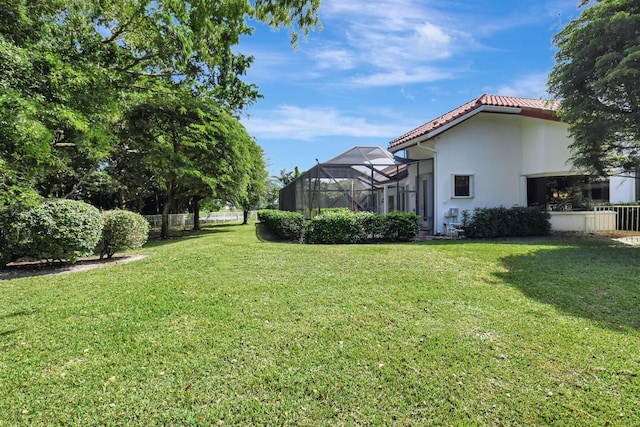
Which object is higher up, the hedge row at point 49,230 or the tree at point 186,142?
the tree at point 186,142

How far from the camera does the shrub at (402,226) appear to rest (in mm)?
10828

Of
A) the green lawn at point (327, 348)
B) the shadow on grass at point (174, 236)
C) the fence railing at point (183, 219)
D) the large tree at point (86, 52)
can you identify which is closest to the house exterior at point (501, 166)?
the green lawn at point (327, 348)

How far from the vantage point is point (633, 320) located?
13.7 ft

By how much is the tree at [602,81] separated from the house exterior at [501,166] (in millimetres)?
2758

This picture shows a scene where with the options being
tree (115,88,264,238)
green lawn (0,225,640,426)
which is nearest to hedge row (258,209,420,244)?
green lawn (0,225,640,426)

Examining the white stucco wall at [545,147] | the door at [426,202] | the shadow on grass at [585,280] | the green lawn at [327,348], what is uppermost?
the white stucco wall at [545,147]

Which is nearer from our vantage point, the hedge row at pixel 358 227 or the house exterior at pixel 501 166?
the hedge row at pixel 358 227

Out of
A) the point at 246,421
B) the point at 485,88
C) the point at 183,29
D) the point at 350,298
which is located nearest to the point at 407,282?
the point at 350,298

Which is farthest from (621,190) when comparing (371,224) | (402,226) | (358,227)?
(358,227)

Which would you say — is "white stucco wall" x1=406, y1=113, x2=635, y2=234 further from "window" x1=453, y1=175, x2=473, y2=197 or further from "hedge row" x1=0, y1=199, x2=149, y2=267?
"hedge row" x1=0, y1=199, x2=149, y2=267

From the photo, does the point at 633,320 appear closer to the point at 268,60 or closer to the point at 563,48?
the point at 563,48

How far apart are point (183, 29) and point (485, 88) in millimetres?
13885

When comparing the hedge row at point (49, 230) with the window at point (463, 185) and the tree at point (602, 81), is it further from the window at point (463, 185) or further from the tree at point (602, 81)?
the tree at point (602, 81)

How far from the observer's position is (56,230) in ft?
24.2
